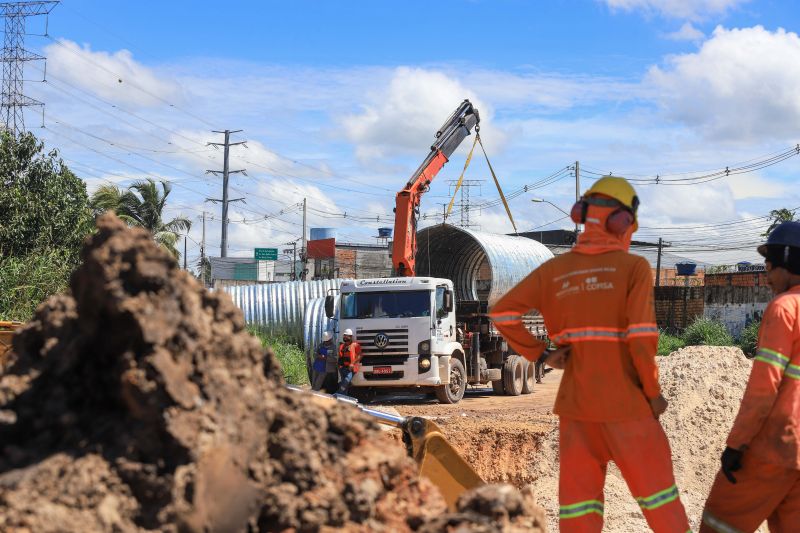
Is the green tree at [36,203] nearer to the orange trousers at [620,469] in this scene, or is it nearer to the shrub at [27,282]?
the shrub at [27,282]

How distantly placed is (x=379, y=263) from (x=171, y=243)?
15.9 m

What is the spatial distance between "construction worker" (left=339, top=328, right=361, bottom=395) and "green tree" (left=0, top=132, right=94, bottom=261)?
7.34m

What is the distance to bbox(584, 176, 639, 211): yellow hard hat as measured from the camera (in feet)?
15.7

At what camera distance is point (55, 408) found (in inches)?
Result: 110

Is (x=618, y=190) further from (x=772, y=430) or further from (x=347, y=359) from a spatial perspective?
(x=347, y=359)

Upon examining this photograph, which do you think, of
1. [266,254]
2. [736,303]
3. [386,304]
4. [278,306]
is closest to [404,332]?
[386,304]

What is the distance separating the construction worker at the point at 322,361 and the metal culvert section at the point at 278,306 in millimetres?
7732

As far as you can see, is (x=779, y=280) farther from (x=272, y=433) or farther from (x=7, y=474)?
(x=7, y=474)

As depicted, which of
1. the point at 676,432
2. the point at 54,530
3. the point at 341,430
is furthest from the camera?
the point at 676,432

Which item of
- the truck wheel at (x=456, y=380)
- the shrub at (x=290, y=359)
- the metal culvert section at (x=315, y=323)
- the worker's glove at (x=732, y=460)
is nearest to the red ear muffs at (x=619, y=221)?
the worker's glove at (x=732, y=460)

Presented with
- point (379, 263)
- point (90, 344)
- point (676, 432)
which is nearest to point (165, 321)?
point (90, 344)

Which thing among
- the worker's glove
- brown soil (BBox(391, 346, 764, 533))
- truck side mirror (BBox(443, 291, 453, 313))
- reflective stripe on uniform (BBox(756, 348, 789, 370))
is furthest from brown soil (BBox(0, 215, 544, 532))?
truck side mirror (BBox(443, 291, 453, 313))

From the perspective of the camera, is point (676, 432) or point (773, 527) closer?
point (773, 527)

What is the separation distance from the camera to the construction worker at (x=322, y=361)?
19.5 metres
